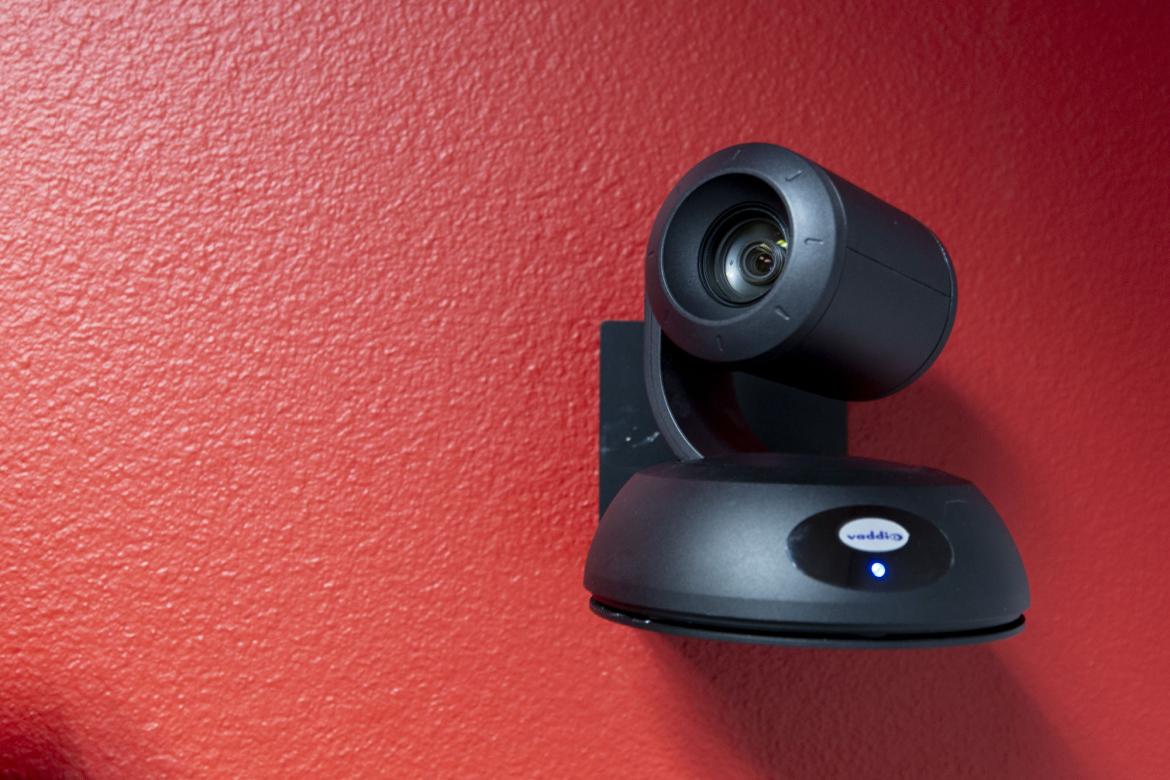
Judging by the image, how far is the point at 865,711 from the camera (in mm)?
865

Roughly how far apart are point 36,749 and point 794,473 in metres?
0.73

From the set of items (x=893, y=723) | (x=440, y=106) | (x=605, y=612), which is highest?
(x=440, y=106)

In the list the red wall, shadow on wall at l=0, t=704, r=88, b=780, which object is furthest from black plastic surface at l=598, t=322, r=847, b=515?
shadow on wall at l=0, t=704, r=88, b=780

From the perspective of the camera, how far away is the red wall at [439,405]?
0.82m

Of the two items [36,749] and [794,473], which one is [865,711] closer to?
[794,473]

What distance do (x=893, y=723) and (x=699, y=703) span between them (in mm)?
196

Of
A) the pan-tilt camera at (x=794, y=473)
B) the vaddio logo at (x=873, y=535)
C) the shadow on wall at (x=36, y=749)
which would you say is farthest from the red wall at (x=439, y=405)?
the vaddio logo at (x=873, y=535)

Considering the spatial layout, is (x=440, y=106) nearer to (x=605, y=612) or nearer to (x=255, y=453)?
(x=255, y=453)

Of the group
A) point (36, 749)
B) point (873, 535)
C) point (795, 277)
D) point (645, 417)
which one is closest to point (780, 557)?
point (873, 535)

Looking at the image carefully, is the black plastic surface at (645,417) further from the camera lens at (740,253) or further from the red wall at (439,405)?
the camera lens at (740,253)

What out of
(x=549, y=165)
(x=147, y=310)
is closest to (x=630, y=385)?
(x=549, y=165)

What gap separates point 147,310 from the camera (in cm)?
84

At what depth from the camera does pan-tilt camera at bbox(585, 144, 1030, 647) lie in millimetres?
523

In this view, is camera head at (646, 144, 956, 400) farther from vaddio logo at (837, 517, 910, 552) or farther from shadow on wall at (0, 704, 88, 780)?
shadow on wall at (0, 704, 88, 780)
